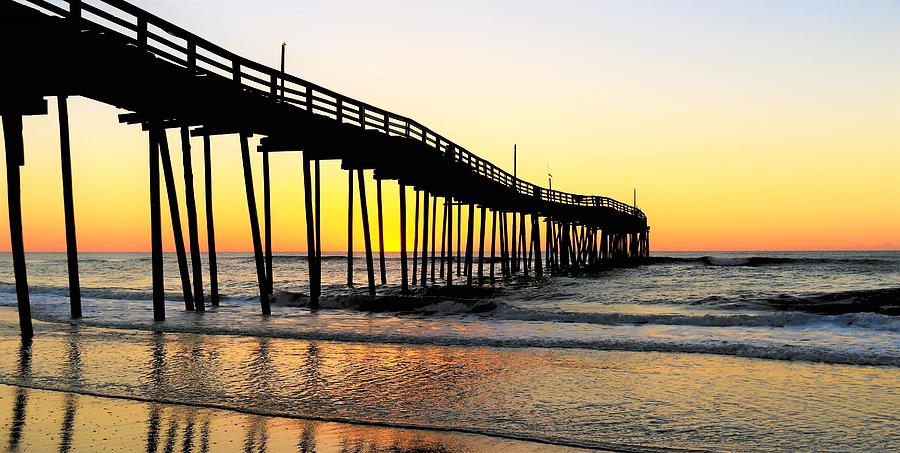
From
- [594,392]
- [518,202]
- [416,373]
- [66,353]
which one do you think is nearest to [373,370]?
[416,373]

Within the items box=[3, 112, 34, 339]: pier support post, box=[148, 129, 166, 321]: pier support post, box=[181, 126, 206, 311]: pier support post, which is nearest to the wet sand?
box=[3, 112, 34, 339]: pier support post

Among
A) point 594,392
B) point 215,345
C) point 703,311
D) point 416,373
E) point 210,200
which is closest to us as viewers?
point 594,392

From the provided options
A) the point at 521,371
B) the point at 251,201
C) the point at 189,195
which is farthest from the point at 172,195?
the point at 521,371

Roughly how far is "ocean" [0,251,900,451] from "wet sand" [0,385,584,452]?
302mm

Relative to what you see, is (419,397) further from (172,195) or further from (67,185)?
(172,195)

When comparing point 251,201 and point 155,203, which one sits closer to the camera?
point 155,203

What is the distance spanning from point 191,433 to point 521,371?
4825mm

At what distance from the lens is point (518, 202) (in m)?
40.4

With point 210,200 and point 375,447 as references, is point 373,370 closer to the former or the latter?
point 375,447

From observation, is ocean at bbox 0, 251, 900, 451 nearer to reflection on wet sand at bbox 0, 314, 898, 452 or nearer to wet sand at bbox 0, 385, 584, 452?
reflection on wet sand at bbox 0, 314, 898, 452

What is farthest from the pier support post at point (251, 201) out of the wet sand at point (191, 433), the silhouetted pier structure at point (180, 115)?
the wet sand at point (191, 433)

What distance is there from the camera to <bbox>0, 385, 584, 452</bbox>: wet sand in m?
6.04

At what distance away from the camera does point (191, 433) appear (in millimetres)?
6457

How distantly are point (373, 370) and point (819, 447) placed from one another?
18.1ft
